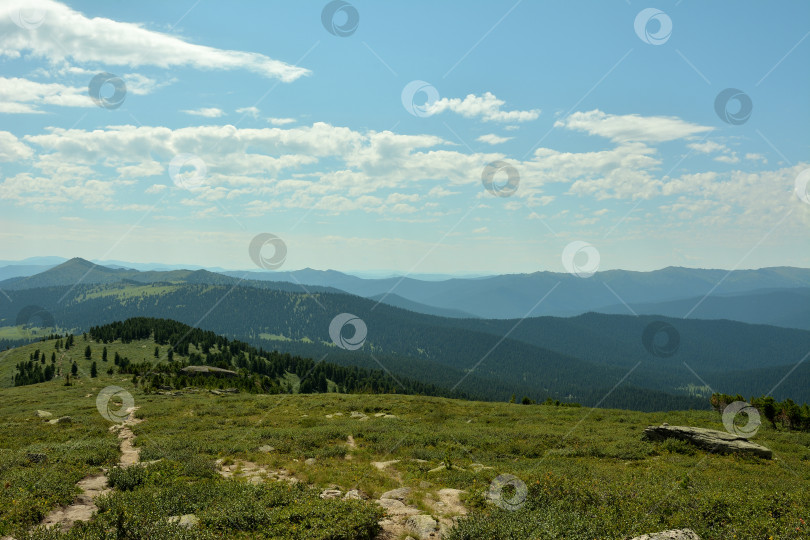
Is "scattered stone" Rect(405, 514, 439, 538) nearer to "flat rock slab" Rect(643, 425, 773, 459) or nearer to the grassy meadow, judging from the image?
the grassy meadow

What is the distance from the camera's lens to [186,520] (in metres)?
13.3

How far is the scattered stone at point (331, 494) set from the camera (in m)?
16.2

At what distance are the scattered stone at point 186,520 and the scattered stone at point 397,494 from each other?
7182 millimetres

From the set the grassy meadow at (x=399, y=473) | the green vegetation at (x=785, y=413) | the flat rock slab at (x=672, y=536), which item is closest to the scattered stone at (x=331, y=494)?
the grassy meadow at (x=399, y=473)

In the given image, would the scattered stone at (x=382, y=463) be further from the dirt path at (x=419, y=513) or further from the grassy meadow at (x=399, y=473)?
the dirt path at (x=419, y=513)

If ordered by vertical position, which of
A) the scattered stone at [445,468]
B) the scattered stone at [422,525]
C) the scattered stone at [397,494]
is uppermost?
the scattered stone at [422,525]

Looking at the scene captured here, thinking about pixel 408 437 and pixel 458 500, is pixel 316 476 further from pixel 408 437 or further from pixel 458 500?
pixel 408 437

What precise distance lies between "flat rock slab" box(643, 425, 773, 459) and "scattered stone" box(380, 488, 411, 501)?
887 inches

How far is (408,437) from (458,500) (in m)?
13.9

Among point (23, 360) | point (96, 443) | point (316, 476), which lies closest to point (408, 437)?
point (316, 476)

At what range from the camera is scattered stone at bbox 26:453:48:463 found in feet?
65.5

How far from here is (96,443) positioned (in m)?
24.8

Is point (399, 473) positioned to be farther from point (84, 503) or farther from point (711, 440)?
point (711, 440)

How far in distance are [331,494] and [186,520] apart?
18.1 feet
